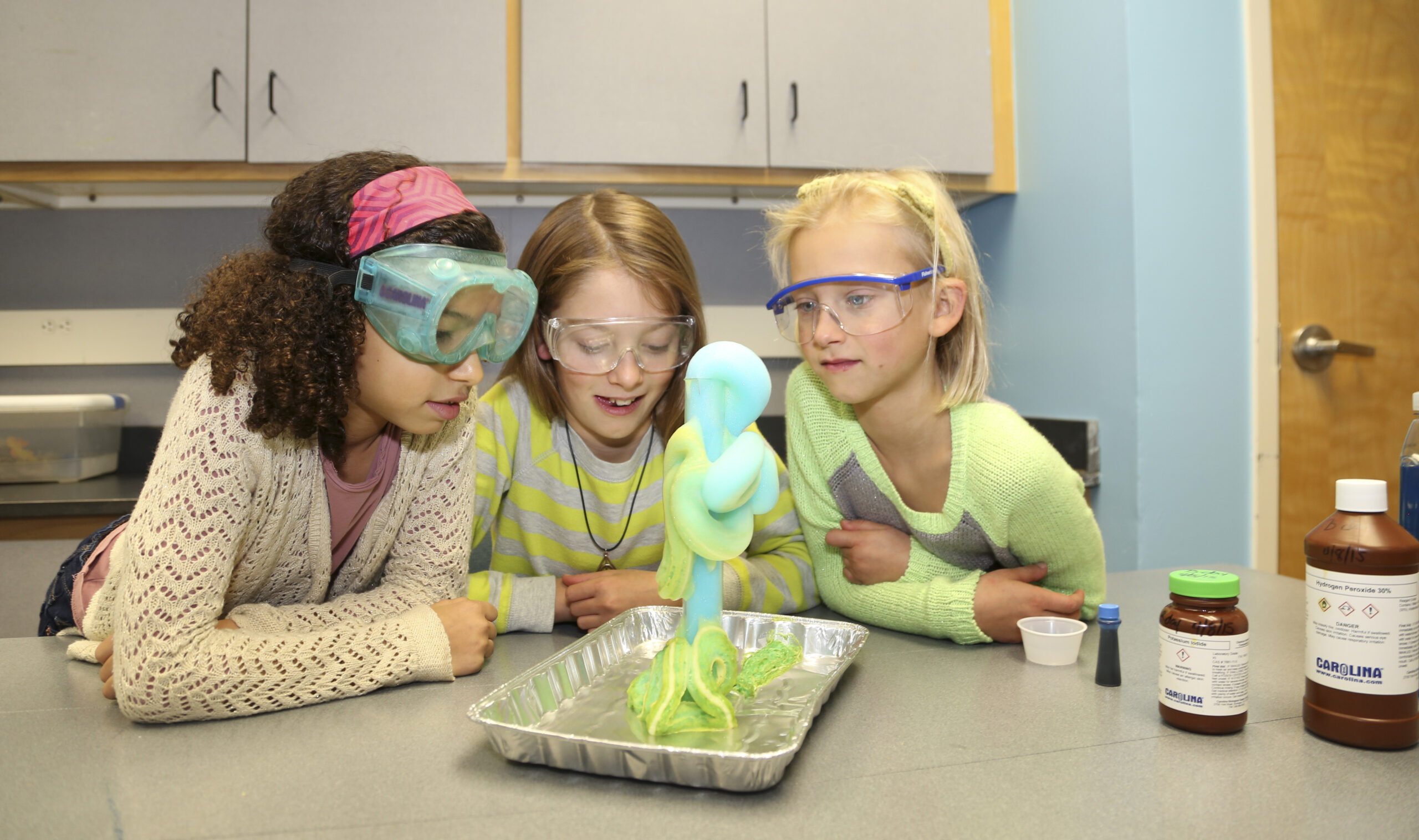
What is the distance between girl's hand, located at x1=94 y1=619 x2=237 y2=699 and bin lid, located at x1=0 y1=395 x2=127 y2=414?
4.72 feet

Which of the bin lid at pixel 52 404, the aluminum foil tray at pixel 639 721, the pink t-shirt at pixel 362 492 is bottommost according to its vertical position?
the aluminum foil tray at pixel 639 721

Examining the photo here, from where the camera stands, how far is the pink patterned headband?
956mm

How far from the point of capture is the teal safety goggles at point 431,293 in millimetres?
926

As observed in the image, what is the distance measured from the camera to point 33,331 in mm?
2512

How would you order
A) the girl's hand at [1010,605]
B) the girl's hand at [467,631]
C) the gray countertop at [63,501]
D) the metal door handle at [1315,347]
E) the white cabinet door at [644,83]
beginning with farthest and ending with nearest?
1. the white cabinet door at [644,83]
2. the metal door handle at [1315,347]
3. the gray countertop at [63,501]
4. the girl's hand at [1010,605]
5. the girl's hand at [467,631]

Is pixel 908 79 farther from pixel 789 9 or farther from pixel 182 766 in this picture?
pixel 182 766

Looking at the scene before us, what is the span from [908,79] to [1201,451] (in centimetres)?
123

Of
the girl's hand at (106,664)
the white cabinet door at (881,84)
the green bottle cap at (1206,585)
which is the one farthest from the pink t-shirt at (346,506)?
the white cabinet door at (881,84)

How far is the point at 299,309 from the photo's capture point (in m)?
0.95

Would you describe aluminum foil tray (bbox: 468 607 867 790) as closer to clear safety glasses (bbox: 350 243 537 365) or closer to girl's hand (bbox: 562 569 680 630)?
girl's hand (bbox: 562 569 680 630)

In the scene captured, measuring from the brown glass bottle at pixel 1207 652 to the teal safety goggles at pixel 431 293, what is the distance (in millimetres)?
744

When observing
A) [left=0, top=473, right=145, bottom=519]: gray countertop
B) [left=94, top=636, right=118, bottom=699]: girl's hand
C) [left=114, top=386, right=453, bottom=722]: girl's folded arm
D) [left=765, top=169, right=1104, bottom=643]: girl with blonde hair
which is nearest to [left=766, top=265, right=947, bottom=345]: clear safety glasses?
[left=765, top=169, right=1104, bottom=643]: girl with blonde hair

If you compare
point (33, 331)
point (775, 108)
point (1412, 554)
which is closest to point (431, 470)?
point (1412, 554)

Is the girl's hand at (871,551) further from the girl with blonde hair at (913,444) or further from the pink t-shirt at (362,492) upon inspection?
the pink t-shirt at (362,492)
